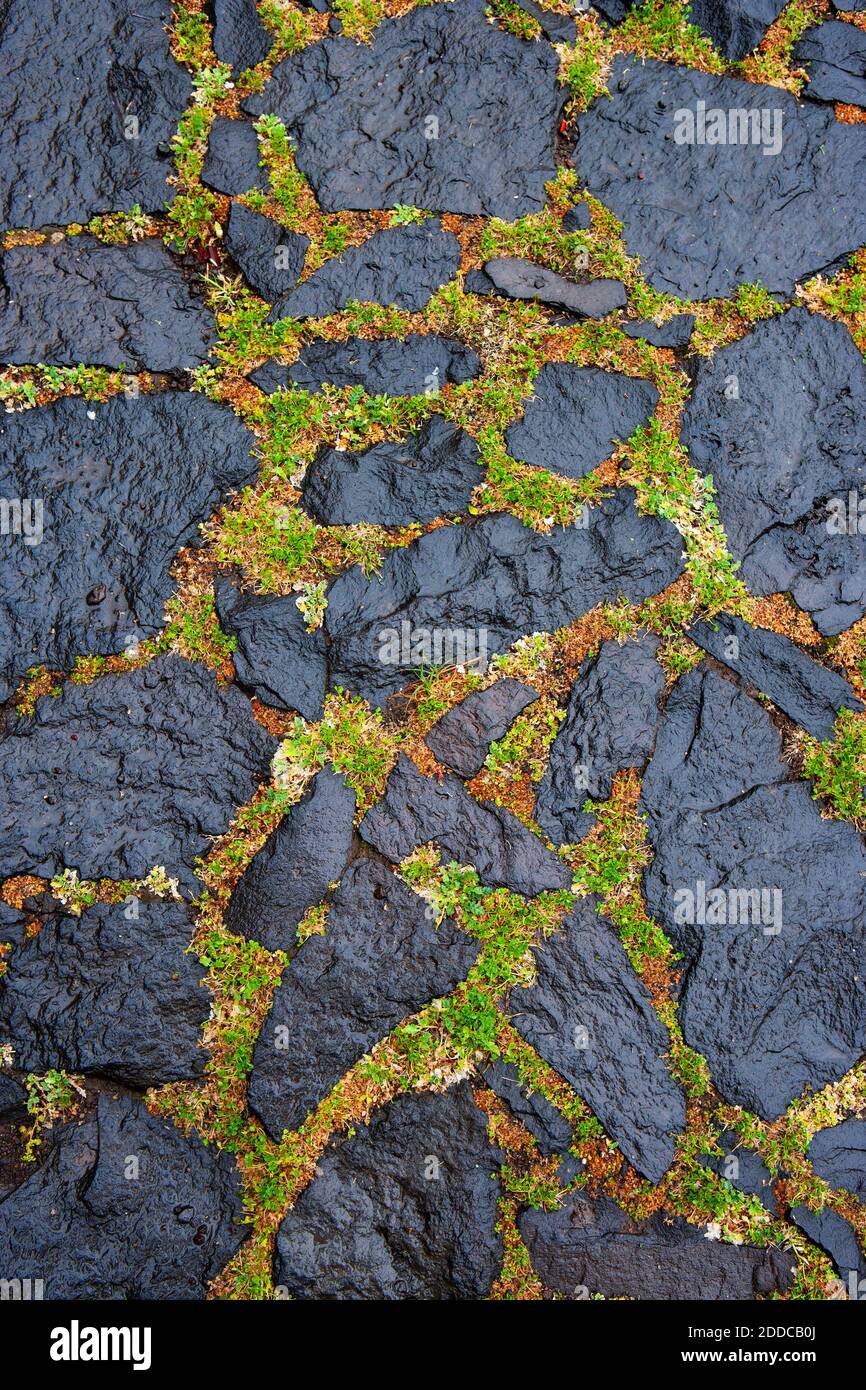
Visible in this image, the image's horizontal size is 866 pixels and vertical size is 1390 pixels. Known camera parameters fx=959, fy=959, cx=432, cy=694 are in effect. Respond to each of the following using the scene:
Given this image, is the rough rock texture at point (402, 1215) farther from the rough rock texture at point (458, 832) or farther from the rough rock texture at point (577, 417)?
the rough rock texture at point (577, 417)

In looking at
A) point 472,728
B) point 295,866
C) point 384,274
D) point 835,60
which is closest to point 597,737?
point 472,728

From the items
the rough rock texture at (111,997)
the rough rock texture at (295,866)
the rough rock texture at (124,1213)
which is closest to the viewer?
the rough rock texture at (124,1213)

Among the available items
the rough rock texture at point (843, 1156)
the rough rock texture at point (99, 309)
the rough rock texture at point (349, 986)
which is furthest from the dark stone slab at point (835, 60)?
the rough rock texture at point (843, 1156)

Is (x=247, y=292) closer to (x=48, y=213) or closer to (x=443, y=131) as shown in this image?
(x=48, y=213)

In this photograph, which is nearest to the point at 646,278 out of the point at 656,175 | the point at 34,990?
the point at 656,175

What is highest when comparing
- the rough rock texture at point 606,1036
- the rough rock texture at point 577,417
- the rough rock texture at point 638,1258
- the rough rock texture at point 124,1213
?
the rough rock texture at point 577,417

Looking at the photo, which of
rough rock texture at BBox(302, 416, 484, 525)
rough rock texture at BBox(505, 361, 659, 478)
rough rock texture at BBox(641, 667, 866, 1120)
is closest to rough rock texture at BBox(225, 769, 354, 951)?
rough rock texture at BBox(302, 416, 484, 525)
